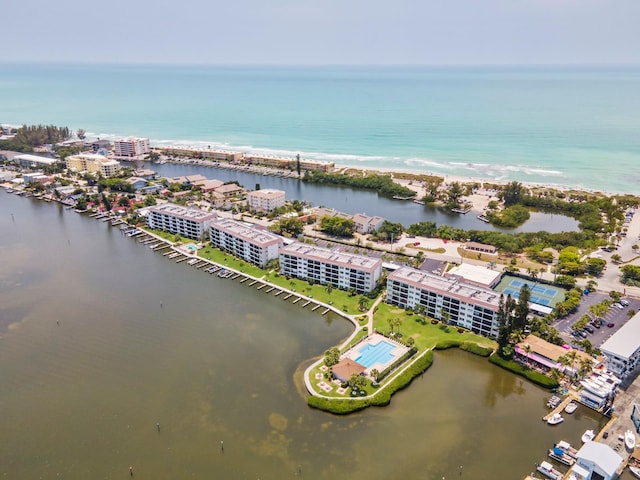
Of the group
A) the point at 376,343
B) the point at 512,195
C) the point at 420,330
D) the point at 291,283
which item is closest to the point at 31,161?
the point at 291,283

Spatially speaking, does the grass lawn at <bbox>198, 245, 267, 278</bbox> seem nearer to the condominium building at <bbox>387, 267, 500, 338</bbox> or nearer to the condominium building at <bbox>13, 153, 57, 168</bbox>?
the condominium building at <bbox>387, 267, 500, 338</bbox>

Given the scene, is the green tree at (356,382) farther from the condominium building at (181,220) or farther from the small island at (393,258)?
the condominium building at (181,220)

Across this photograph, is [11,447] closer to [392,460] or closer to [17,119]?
[392,460]

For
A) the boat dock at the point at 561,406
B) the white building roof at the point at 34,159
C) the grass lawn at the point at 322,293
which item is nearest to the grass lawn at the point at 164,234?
the grass lawn at the point at 322,293

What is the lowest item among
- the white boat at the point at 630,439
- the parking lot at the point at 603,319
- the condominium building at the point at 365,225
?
the white boat at the point at 630,439

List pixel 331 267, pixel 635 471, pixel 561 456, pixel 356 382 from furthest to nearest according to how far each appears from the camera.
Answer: pixel 331 267 < pixel 356 382 < pixel 561 456 < pixel 635 471

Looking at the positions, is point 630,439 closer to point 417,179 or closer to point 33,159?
point 417,179
